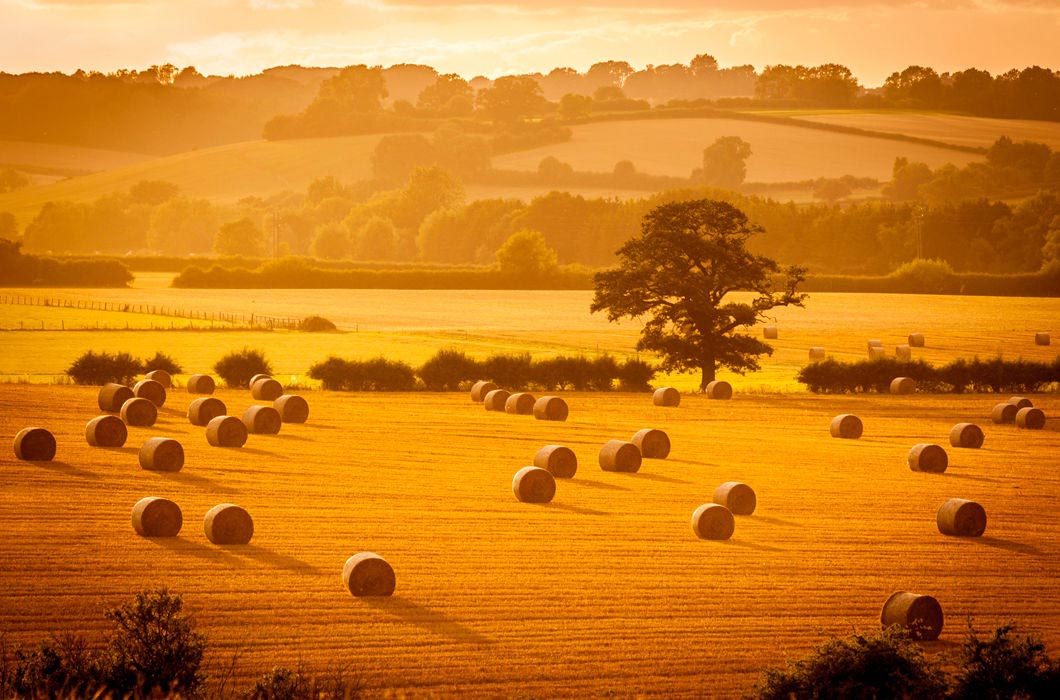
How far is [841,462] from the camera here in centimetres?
3450

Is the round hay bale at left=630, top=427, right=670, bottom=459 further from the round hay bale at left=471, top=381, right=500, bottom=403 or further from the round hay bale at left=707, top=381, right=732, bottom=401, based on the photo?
the round hay bale at left=707, top=381, right=732, bottom=401

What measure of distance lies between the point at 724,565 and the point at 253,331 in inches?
2222

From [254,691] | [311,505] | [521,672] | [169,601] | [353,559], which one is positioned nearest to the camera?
[254,691]

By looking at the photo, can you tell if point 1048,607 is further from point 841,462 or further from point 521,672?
point 841,462

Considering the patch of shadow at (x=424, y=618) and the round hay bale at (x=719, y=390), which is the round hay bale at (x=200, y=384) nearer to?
the round hay bale at (x=719, y=390)

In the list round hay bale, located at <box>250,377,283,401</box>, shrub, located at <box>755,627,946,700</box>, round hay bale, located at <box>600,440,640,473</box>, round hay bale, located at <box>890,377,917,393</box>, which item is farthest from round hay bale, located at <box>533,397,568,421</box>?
shrub, located at <box>755,627,946,700</box>

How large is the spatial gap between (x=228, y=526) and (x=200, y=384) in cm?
2628

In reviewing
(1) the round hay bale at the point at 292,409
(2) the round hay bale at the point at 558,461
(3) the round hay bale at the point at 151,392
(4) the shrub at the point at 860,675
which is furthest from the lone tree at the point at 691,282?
(4) the shrub at the point at 860,675

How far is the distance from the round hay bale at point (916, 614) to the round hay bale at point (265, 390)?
1182 inches

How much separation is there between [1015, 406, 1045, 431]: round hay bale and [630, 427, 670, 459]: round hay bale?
15.3 metres

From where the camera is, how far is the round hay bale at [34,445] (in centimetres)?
2886

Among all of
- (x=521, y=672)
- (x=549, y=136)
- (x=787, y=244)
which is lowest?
(x=521, y=672)

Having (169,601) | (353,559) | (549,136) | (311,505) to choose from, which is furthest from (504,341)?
(549,136)

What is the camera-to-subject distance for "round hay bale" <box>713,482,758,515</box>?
26.0 meters
